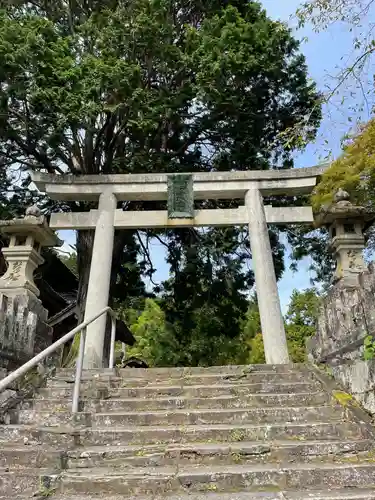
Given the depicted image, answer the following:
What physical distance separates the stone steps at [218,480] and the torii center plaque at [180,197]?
561 centimetres

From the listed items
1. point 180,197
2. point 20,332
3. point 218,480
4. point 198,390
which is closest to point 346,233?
point 180,197

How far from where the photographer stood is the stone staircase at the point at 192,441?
2.84m

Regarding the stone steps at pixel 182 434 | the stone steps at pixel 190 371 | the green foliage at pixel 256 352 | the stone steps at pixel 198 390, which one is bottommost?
the stone steps at pixel 182 434

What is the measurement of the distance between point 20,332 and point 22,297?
1156 mm

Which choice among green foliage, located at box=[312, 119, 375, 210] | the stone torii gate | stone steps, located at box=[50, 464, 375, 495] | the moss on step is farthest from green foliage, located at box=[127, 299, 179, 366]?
stone steps, located at box=[50, 464, 375, 495]

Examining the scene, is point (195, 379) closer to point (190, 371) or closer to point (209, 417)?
point (190, 371)

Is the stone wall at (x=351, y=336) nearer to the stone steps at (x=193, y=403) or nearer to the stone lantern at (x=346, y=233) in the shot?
the stone steps at (x=193, y=403)

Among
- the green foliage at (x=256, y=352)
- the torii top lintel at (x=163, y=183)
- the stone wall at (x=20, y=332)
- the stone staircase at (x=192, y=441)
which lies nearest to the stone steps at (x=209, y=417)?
the stone staircase at (x=192, y=441)

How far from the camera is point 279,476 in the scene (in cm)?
291

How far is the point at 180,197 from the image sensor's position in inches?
320

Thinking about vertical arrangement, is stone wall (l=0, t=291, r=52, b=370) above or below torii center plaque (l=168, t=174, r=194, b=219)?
below

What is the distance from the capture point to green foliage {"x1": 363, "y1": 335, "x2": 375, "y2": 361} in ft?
12.4

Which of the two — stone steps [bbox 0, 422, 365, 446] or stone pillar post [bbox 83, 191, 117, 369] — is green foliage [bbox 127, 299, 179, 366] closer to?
stone pillar post [bbox 83, 191, 117, 369]

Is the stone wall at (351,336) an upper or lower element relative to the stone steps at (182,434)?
upper
